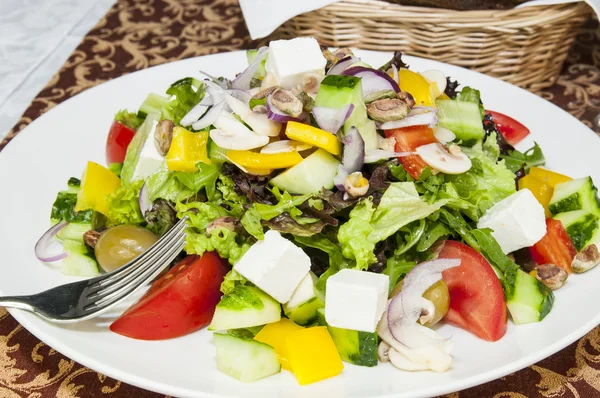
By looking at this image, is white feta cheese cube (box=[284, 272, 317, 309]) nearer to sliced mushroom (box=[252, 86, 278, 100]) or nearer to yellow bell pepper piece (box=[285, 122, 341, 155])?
yellow bell pepper piece (box=[285, 122, 341, 155])

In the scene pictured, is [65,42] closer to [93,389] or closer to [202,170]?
[202,170]

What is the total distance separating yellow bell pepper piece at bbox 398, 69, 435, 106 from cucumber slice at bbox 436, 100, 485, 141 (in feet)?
0.23

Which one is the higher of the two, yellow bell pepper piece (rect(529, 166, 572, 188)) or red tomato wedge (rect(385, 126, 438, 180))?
red tomato wedge (rect(385, 126, 438, 180))

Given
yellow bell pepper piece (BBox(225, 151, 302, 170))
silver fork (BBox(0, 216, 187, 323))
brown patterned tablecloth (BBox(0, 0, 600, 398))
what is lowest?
brown patterned tablecloth (BBox(0, 0, 600, 398))

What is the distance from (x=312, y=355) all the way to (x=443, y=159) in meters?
0.91

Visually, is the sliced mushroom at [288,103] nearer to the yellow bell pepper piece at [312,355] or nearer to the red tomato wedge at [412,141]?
the red tomato wedge at [412,141]

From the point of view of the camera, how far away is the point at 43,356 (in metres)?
2.49

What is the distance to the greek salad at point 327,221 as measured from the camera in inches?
88.5

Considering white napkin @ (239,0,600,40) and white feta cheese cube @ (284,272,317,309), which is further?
white napkin @ (239,0,600,40)

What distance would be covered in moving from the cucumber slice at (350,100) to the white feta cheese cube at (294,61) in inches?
7.0

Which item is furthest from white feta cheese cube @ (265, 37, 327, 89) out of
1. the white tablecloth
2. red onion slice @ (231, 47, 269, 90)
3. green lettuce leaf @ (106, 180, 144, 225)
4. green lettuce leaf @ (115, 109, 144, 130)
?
the white tablecloth

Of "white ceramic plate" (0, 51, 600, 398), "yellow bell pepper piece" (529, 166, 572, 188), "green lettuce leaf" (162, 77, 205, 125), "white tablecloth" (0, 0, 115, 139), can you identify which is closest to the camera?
"white ceramic plate" (0, 51, 600, 398)

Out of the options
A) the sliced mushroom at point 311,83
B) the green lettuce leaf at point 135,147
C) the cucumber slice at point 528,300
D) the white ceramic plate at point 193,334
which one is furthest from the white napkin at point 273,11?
the cucumber slice at point 528,300

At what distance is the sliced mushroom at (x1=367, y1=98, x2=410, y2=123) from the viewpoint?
2590mm
